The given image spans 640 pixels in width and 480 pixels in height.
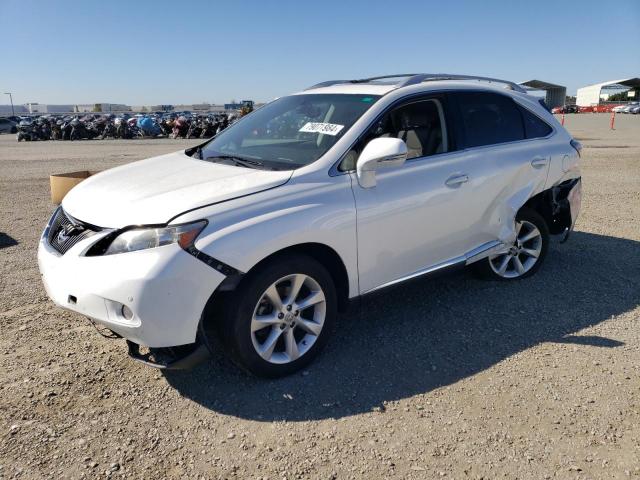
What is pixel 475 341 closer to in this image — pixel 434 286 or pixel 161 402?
pixel 434 286

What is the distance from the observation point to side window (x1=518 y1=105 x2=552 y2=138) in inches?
182

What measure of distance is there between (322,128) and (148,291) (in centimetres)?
169

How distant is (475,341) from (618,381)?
90cm

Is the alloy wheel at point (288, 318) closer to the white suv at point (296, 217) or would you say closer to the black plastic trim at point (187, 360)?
the white suv at point (296, 217)

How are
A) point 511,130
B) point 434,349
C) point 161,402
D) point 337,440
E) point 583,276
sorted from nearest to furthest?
1. point 337,440
2. point 161,402
3. point 434,349
4. point 511,130
5. point 583,276

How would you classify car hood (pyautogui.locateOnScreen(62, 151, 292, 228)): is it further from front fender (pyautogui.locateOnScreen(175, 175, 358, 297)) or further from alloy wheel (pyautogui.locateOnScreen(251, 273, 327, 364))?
alloy wheel (pyautogui.locateOnScreen(251, 273, 327, 364))

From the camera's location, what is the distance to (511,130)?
4473mm

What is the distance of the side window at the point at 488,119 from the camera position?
4.10 m

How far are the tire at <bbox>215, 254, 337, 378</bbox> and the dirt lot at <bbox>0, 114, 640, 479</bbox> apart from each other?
17cm

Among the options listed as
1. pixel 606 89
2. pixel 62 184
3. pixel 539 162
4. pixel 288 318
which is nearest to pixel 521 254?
pixel 539 162

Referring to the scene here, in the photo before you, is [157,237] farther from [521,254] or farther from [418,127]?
[521,254]

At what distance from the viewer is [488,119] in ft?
14.1

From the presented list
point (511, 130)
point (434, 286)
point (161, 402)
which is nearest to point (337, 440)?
point (161, 402)

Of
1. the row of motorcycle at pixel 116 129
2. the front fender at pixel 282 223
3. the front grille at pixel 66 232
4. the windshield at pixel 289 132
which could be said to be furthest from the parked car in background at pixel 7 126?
the front fender at pixel 282 223
